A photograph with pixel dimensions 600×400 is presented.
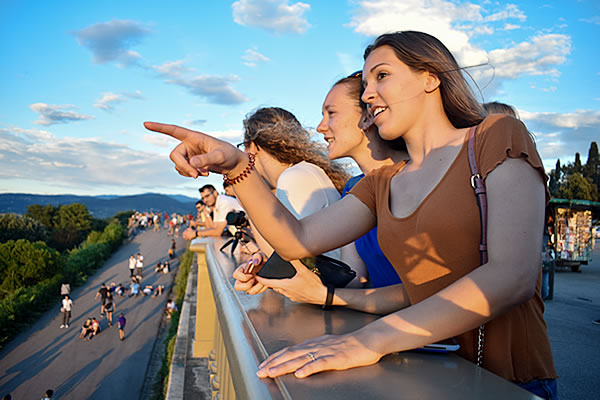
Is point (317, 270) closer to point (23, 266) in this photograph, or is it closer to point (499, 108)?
point (499, 108)

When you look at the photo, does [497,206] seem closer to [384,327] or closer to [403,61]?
[384,327]

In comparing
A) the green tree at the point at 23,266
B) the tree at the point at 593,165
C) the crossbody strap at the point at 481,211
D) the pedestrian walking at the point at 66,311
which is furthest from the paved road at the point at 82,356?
the tree at the point at 593,165

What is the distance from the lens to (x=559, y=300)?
33.8 ft

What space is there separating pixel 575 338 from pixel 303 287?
664cm

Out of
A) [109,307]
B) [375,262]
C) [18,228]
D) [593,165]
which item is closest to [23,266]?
[109,307]

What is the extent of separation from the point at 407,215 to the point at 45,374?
2431cm

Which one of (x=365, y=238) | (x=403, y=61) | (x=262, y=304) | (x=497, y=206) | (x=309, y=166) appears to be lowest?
(x=262, y=304)

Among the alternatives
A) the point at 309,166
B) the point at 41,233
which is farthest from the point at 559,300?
the point at 41,233

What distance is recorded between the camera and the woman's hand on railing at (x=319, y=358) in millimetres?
995

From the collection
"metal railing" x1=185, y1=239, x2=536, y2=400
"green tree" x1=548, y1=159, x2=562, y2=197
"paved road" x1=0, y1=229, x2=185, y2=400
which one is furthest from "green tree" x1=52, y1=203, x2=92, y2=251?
"metal railing" x1=185, y1=239, x2=536, y2=400

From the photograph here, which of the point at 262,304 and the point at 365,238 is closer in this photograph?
the point at 262,304

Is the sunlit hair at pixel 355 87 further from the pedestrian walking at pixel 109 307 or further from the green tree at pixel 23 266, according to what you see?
the green tree at pixel 23 266

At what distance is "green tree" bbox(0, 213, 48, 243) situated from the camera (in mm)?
48469

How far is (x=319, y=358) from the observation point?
3.42 feet
